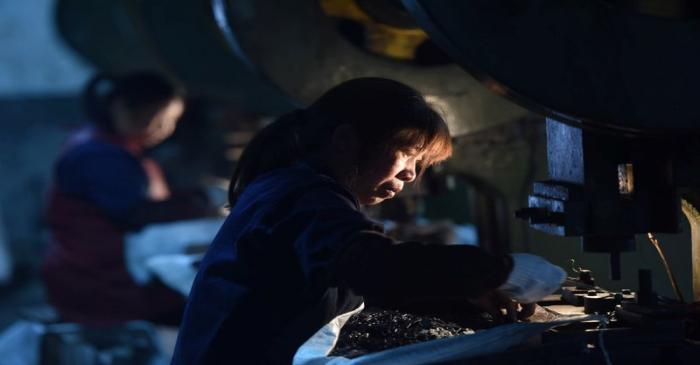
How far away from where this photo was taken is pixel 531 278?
1346 millimetres

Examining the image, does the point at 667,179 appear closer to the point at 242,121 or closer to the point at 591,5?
the point at 591,5

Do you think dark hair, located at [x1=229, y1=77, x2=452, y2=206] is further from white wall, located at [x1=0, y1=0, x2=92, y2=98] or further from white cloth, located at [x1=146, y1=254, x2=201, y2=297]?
white wall, located at [x1=0, y1=0, x2=92, y2=98]

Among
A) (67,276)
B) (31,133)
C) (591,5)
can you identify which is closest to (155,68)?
(67,276)

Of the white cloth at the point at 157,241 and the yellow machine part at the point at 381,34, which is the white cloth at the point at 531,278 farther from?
the white cloth at the point at 157,241

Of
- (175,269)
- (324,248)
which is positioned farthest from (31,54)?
(324,248)

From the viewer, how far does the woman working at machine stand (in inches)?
50.9

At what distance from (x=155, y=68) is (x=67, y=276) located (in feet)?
6.40

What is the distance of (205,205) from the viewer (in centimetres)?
445

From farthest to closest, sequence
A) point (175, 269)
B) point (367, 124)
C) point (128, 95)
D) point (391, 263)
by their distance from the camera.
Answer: point (128, 95), point (175, 269), point (367, 124), point (391, 263)

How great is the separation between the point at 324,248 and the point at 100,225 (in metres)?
2.87

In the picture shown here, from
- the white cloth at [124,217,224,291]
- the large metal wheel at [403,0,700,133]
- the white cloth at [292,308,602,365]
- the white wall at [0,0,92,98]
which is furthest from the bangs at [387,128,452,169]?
the white wall at [0,0,92,98]

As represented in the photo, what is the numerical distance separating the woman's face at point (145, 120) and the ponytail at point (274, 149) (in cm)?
258

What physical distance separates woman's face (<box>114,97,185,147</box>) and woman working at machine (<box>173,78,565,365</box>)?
2.59 meters

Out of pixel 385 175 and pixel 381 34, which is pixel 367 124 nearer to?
pixel 385 175
